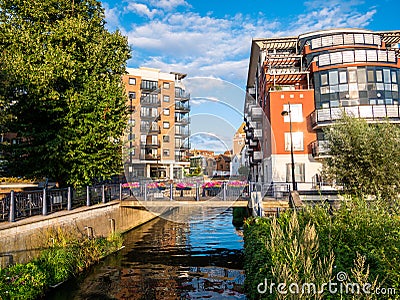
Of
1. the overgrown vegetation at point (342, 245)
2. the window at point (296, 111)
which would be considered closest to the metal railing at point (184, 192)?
the overgrown vegetation at point (342, 245)

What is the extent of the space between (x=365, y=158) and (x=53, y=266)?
14536 mm

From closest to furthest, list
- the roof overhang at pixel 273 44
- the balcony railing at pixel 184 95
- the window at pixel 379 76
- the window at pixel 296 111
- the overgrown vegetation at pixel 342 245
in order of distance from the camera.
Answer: the overgrown vegetation at pixel 342 245 < the balcony railing at pixel 184 95 < the window at pixel 379 76 < the window at pixel 296 111 < the roof overhang at pixel 273 44

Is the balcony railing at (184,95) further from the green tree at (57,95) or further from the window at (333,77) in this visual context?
the window at (333,77)

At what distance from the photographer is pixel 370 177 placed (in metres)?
16.5

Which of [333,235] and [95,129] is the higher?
[95,129]

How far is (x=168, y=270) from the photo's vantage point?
1360 cm

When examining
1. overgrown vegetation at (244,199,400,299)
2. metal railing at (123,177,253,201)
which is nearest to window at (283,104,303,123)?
metal railing at (123,177,253,201)

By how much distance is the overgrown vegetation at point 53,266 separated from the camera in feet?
29.6

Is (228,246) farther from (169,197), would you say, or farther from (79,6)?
(79,6)

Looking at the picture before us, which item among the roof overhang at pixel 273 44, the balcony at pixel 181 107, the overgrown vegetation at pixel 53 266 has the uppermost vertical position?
the roof overhang at pixel 273 44

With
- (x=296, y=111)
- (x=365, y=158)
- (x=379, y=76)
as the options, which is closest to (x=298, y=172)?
(x=296, y=111)

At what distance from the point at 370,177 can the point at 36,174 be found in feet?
55.5

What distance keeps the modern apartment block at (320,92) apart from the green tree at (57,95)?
1903 cm

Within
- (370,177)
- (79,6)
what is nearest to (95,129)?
(79,6)
